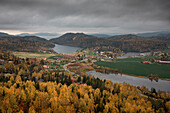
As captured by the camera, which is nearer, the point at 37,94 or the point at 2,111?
the point at 2,111

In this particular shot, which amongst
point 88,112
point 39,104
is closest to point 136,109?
point 88,112

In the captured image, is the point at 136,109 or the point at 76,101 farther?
the point at 76,101

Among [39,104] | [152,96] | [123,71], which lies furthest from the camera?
[123,71]

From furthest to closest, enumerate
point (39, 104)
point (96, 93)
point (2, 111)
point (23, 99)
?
point (96, 93) < point (23, 99) < point (39, 104) < point (2, 111)

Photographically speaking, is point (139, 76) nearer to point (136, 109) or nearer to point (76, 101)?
point (136, 109)

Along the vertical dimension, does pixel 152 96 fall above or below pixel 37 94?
below

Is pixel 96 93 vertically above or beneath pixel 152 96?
above

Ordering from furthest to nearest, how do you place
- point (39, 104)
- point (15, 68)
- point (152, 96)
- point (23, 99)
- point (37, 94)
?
point (15, 68) < point (152, 96) < point (37, 94) < point (23, 99) < point (39, 104)

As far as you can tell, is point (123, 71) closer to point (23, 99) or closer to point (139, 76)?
point (139, 76)

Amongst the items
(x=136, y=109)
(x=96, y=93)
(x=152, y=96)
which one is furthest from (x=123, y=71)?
(x=136, y=109)
